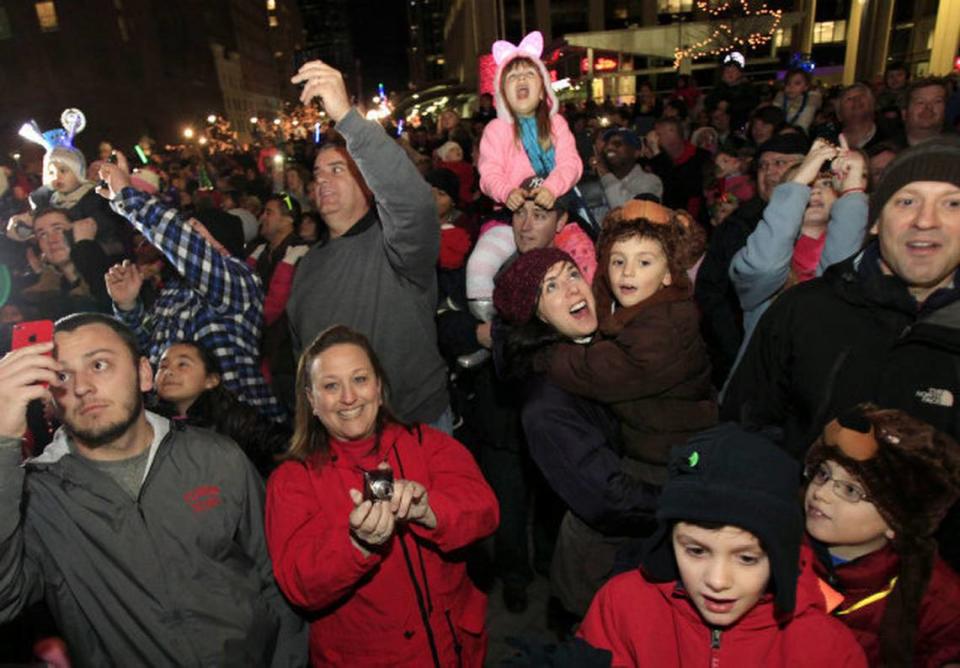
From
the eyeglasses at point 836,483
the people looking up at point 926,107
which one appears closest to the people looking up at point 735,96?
the people looking up at point 926,107

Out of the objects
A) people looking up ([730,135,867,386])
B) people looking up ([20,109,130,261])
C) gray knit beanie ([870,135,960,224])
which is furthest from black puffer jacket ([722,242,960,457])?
people looking up ([20,109,130,261])

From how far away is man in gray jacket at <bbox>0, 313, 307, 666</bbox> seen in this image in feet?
7.29

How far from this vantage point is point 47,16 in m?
37.7

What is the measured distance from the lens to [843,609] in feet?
6.87

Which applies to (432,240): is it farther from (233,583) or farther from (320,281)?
(233,583)

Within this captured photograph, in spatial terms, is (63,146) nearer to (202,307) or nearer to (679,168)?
(202,307)

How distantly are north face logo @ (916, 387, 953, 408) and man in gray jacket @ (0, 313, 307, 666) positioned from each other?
271cm

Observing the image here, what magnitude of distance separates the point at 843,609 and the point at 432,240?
233 centimetres

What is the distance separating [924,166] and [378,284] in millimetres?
2493

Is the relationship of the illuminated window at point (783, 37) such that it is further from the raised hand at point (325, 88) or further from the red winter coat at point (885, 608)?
the red winter coat at point (885, 608)

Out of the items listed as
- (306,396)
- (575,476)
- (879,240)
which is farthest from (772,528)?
(306,396)

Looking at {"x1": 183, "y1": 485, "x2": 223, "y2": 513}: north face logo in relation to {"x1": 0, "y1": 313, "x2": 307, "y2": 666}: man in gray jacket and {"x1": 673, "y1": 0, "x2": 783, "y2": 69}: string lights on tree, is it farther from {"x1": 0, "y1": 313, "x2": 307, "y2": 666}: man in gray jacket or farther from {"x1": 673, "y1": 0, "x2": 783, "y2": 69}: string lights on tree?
{"x1": 673, "y1": 0, "x2": 783, "y2": 69}: string lights on tree

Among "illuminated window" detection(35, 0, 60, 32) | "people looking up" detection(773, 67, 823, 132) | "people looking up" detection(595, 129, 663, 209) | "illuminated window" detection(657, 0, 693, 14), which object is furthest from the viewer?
"illuminated window" detection(657, 0, 693, 14)

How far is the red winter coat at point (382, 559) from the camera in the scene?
2.39 m
